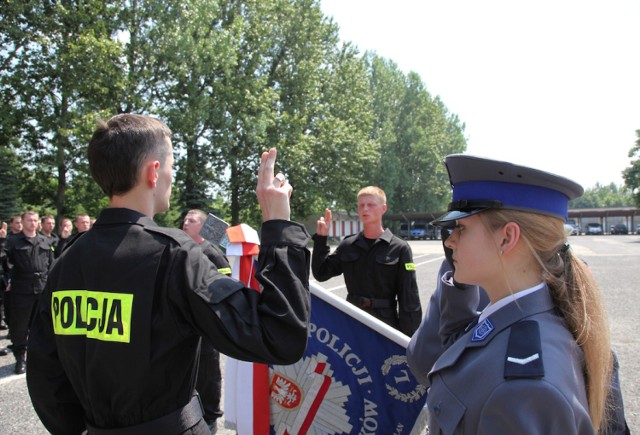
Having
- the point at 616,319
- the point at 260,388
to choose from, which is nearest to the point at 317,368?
the point at 260,388

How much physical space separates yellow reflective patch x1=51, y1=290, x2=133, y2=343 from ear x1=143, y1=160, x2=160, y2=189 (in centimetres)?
42

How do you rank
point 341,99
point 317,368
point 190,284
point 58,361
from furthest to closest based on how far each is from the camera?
1. point 341,99
2. point 317,368
3. point 58,361
4. point 190,284

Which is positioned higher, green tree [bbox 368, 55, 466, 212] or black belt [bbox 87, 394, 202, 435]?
green tree [bbox 368, 55, 466, 212]

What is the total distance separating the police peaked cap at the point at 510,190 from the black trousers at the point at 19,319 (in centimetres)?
635

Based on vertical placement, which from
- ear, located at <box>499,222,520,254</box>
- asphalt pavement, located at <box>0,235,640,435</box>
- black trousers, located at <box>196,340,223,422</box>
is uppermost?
ear, located at <box>499,222,520,254</box>

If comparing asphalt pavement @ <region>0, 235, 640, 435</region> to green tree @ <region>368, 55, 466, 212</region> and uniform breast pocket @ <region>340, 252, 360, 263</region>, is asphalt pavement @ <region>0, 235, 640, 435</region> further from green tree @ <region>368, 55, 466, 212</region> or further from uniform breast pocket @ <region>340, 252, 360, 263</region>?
green tree @ <region>368, 55, 466, 212</region>

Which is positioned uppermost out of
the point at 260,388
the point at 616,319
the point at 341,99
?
the point at 341,99

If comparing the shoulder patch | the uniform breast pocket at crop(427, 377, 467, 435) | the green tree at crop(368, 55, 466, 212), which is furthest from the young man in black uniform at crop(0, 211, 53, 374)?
→ the green tree at crop(368, 55, 466, 212)

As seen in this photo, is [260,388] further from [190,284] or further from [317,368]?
[190,284]

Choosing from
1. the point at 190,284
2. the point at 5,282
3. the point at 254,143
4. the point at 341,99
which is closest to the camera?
the point at 190,284

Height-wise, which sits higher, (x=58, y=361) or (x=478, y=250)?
(x=478, y=250)

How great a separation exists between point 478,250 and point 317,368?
1643mm

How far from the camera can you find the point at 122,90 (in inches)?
832

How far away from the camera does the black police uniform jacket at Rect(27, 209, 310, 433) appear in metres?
1.48
